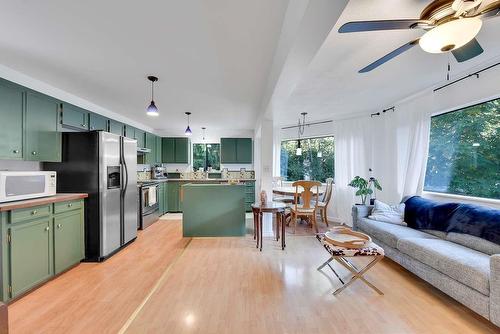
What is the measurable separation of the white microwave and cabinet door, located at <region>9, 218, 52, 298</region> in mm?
312

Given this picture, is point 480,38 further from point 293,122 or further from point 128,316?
point 128,316

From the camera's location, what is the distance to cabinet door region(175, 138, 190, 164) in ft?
21.7

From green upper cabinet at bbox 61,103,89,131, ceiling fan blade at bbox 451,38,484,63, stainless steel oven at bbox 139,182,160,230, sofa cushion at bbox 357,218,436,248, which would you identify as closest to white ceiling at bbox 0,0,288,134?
green upper cabinet at bbox 61,103,89,131

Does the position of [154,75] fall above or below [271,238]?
above

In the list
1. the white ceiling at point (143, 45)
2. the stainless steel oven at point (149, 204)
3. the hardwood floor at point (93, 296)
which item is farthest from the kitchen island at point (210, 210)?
the white ceiling at point (143, 45)

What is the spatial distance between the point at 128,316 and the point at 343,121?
493 centimetres

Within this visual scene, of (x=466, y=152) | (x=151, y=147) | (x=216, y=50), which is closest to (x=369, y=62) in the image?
(x=216, y=50)

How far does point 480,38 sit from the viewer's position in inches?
84.4

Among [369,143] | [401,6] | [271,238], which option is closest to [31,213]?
[271,238]

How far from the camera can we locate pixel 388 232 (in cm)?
292

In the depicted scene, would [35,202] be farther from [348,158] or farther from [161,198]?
[348,158]

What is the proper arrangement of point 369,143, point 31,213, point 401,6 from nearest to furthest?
point 401,6, point 31,213, point 369,143

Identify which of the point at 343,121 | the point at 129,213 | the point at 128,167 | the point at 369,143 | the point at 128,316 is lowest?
the point at 128,316

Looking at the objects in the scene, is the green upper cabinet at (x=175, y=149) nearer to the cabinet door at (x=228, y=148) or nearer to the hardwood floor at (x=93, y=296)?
the cabinet door at (x=228, y=148)
